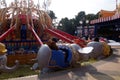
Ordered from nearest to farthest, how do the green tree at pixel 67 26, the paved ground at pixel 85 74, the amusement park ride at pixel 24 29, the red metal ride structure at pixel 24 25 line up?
the paved ground at pixel 85 74, the amusement park ride at pixel 24 29, the red metal ride structure at pixel 24 25, the green tree at pixel 67 26

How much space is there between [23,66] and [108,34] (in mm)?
29168

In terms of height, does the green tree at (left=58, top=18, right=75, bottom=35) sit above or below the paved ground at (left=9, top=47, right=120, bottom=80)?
above

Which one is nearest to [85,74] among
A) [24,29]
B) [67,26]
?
[24,29]

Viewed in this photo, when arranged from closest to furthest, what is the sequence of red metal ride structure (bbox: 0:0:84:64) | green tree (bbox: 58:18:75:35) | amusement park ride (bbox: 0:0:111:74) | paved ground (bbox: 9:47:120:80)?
paved ground (bbox: 9:47:120:80), amusement park ride (bbox: 0:0:111:74), red metal ride structure (bbox: 0:0:84:64), green tree (bbox: 58:18:75:35)

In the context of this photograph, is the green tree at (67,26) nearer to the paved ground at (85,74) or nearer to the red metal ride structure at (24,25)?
the red metal ride structure at (24,25)

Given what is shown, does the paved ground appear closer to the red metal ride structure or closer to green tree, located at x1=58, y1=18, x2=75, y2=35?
the red metal ride structure

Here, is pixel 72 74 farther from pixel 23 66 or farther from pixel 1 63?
pixel 23 66

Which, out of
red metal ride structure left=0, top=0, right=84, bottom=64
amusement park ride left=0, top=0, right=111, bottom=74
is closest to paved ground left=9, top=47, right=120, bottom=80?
amusement park ride left=0, top=0, right=111, bottom=74

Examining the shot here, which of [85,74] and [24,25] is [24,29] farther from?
[85,74]

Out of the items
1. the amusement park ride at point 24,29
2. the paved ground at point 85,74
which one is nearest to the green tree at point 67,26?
the amusement park ride at point 24,29

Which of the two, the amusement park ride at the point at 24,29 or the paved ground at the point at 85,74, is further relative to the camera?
the amusement park ride at the point at 24,29

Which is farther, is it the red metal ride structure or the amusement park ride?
the red metal ride structure

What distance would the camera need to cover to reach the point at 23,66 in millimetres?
12609

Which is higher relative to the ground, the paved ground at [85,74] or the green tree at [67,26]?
the green tree at [67,26]
